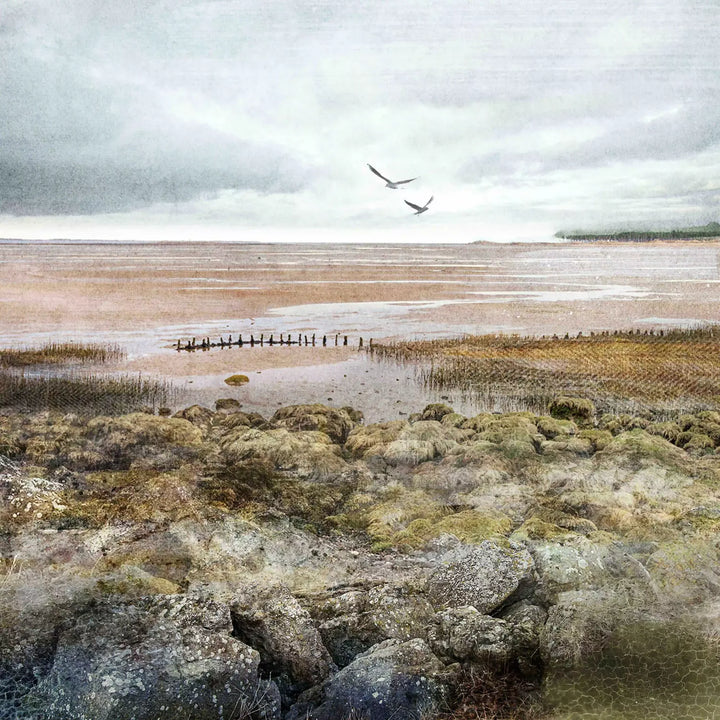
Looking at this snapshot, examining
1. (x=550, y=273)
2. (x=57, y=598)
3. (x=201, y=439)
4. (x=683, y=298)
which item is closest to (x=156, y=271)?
(x=550, y=273)

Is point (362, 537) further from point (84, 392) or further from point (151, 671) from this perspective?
point (84, 392)

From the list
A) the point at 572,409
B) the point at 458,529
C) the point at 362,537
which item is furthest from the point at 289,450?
the point at 572,409

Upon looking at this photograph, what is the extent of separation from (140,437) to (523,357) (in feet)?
16.8

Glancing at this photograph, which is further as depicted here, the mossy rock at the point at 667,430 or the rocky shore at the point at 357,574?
the mossy rock at the point at 667,430

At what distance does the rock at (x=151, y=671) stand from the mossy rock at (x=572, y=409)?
4.28 m

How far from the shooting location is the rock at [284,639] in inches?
95.5

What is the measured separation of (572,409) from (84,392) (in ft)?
16.2

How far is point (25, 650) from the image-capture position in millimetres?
2381

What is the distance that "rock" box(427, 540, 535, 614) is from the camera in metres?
2.76

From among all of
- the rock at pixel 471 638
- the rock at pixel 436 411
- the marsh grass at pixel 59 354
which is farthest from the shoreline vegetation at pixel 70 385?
the rock at pixel 471 638

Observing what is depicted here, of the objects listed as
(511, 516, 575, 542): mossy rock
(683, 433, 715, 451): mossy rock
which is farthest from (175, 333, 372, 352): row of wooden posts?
(511, 516, 575, 542): mossy rock

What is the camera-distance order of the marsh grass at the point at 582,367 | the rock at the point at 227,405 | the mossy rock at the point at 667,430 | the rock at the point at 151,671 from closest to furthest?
the rock at the point at 151,671
the mossy rock at the point at 667,430
the rock at the point at 227,405
the marsh grass at the point at 582,367

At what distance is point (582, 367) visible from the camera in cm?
782

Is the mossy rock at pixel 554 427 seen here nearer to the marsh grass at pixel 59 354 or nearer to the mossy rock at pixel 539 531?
the mossy rock at pixel 539 531
